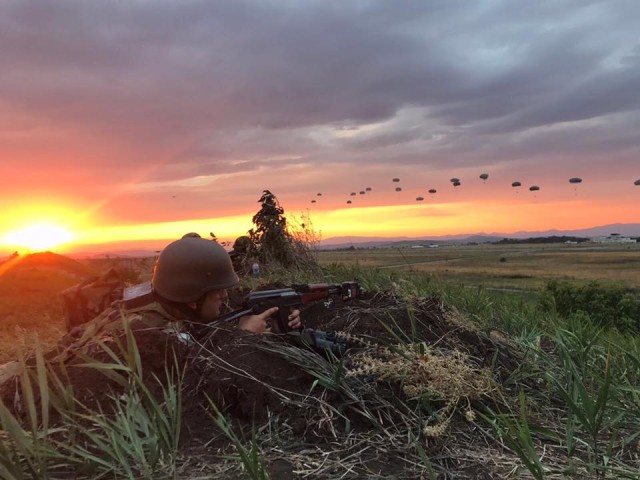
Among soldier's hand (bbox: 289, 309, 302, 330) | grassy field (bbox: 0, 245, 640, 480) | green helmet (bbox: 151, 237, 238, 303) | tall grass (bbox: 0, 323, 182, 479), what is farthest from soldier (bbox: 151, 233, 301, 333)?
tall grass (bbox: 0, 323, 182, 479)

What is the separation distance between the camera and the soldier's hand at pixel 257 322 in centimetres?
427

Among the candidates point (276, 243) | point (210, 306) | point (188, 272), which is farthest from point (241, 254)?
point (188, 272)

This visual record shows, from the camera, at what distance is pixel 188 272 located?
470 centimetres

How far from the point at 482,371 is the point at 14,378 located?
3.25 m

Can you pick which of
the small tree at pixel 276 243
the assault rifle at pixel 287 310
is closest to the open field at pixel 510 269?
the small tree at pixel 276 243

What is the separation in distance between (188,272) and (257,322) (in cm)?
89

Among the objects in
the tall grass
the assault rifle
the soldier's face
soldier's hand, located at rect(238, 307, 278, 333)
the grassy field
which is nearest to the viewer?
the tall grass

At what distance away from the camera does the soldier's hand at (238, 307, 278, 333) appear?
4.27m

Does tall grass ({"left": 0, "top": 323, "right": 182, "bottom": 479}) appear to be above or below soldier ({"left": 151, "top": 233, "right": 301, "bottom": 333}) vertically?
below

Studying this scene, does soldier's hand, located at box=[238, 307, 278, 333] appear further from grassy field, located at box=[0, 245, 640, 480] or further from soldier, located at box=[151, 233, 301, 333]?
grassy field, located at box=[0, 245, 640, 480]

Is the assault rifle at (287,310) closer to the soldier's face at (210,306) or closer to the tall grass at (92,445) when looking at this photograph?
the soldier's face at (210,306)

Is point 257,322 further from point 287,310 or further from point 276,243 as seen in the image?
point 276,243

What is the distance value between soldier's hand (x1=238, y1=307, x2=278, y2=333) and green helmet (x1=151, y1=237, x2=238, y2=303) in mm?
597

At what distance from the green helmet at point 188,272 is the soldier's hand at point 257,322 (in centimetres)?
60
